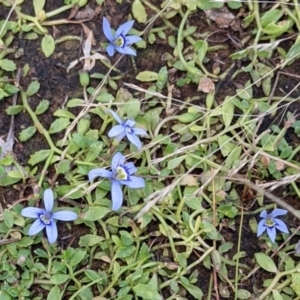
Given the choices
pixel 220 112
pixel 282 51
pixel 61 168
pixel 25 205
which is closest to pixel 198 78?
pixel 220 112

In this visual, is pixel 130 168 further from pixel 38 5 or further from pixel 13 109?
pixel 38 5

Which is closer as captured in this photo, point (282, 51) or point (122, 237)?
point (122, 237)

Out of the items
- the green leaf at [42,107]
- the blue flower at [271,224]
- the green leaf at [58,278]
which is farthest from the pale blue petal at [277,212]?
the green leaf at [42,107]

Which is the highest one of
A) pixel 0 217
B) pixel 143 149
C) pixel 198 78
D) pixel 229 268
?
pixel 198 78

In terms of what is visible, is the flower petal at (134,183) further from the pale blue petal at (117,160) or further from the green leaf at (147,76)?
the green leaf at (147,76)

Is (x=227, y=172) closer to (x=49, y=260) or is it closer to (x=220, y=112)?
(x=220, y=112)

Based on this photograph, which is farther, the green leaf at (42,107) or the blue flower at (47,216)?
the green leaf at (42,107)

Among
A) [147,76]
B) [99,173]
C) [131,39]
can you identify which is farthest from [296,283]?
[131,39]
